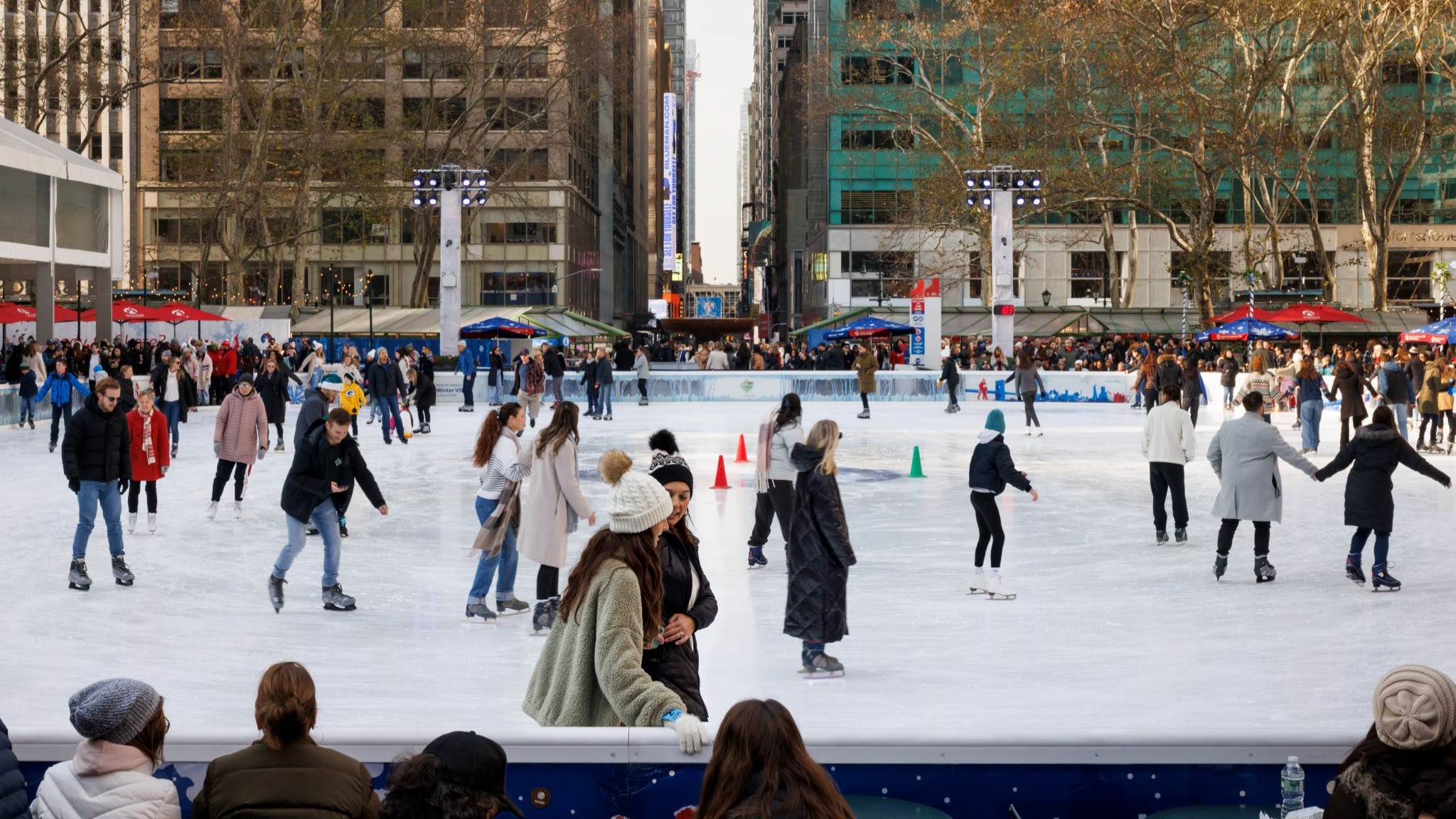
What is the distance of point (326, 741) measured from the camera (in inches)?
160

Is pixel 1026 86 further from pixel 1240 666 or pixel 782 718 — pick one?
pixel 782 718

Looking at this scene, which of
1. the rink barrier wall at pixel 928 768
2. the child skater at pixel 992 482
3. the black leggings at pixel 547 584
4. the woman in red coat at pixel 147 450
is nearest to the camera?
the rink barrier wall at pixel 928 768

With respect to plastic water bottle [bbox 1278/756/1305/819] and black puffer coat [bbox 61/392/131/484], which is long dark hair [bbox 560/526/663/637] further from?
black puffer coat [bbox 61/392/131/484]

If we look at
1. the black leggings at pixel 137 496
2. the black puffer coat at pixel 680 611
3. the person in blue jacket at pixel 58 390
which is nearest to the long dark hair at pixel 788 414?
the black leggings at pixel 137 496

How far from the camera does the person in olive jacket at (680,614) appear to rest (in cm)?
474

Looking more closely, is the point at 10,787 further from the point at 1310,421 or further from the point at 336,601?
the point at 1310,421

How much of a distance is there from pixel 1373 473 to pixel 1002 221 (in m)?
29.5

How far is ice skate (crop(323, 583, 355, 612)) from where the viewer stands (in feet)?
32.6

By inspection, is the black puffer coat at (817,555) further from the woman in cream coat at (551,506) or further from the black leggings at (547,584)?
the black leggings at (547,584)

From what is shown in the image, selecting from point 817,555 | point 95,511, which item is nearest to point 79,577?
point 95,511

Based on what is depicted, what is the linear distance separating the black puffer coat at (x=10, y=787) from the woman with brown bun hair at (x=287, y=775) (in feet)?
1.49

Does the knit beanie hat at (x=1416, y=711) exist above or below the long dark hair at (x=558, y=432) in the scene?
below

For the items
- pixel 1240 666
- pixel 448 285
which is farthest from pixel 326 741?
pixel 448 285

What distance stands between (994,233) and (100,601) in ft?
105
